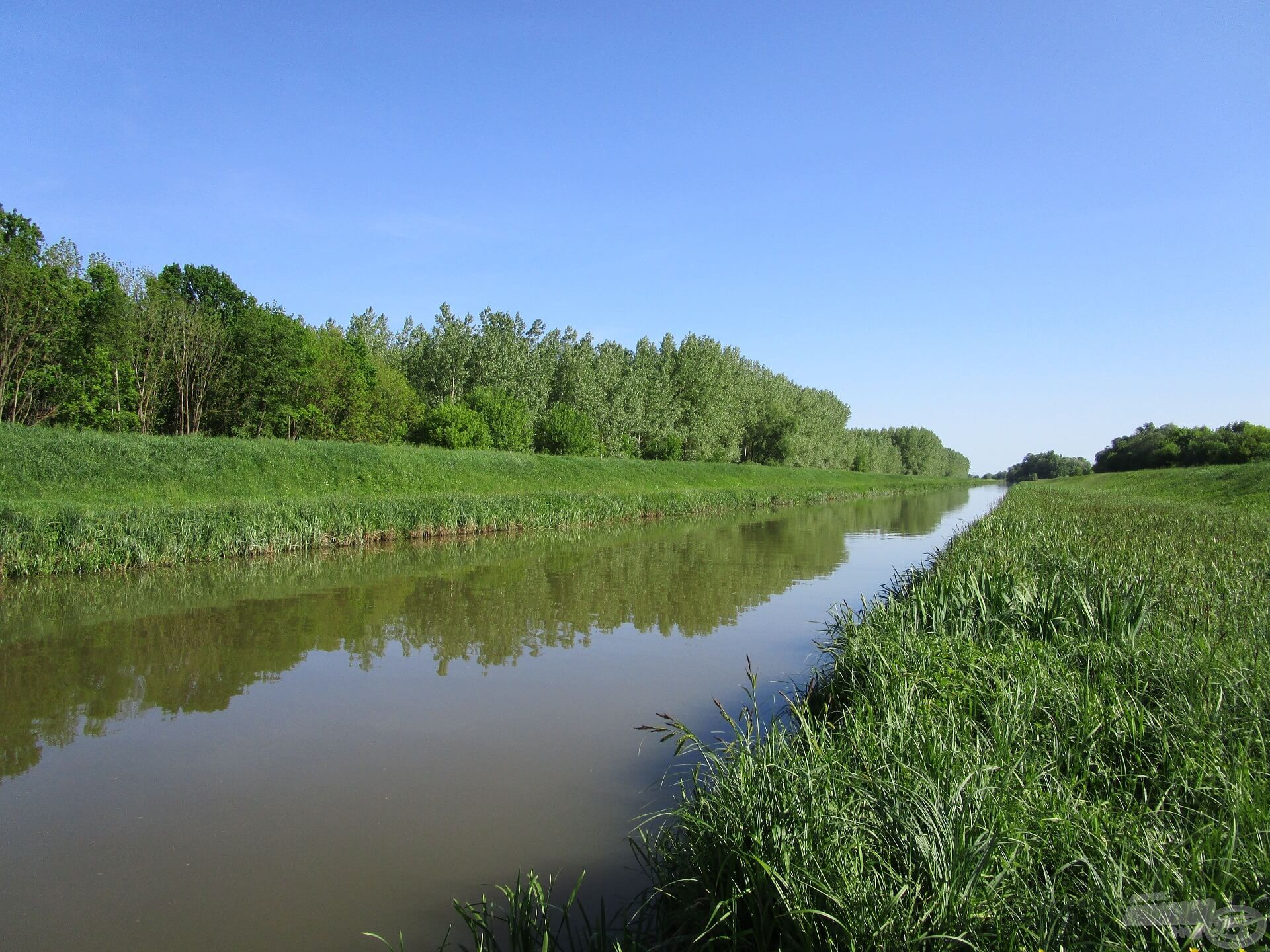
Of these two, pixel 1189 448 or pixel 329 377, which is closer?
pixel 329 377

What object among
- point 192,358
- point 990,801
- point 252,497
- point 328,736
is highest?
point 192,358

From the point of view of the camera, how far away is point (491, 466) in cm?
3047

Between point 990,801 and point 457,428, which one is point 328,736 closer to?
point 990,801

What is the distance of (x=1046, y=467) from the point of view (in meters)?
144

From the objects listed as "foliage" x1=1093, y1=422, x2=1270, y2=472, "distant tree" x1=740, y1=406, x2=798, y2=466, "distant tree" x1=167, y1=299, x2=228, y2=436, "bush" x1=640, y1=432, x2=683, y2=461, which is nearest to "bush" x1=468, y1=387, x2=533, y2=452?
"distant tree" x1=167, y1=299, x2=228, y2=436

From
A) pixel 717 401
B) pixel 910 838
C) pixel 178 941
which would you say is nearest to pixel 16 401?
pixel 178 941

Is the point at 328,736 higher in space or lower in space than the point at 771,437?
lower

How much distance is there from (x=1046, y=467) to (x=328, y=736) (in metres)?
160

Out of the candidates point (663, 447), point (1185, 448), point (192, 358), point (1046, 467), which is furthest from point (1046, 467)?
point (192, 358)

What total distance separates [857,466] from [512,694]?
8410 cm

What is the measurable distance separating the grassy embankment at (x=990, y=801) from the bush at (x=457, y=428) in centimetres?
3048

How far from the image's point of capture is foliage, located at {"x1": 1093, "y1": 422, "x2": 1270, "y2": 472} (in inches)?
1757

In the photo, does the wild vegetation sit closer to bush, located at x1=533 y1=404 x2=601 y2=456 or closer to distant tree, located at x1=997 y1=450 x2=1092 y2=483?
distant tree, located at x1=997 y1=450 x2=1092 y2=483
